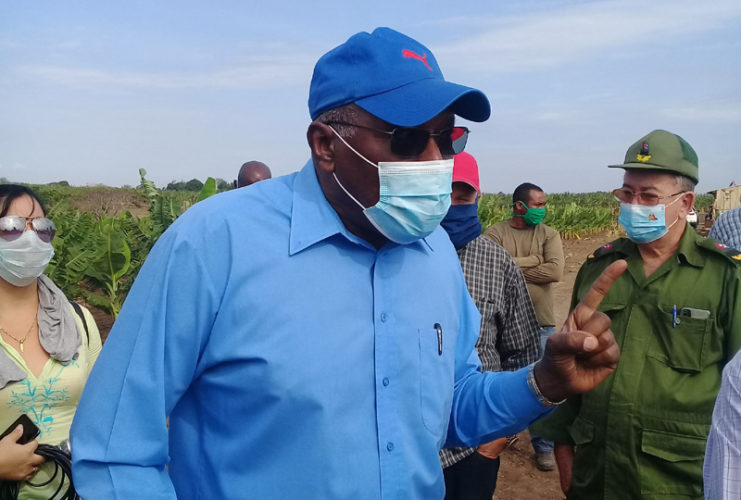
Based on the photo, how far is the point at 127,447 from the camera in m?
1.35

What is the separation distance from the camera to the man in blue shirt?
1.39 metres

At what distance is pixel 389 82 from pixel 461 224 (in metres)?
1.68

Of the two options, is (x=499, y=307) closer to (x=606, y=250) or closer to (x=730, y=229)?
(x=606, y=250)

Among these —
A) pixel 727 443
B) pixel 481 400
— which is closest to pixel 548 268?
pixel 481 400

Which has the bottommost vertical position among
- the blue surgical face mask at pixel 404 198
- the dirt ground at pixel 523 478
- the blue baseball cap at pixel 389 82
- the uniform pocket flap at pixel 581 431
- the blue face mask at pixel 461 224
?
the dirt ground at pixel 523 478

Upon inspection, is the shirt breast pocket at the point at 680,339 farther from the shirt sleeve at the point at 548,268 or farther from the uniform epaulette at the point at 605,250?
the shirt sleeve at the point at 548,268

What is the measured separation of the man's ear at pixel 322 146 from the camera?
5.68 ft

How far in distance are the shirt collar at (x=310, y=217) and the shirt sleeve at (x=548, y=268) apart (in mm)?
4545

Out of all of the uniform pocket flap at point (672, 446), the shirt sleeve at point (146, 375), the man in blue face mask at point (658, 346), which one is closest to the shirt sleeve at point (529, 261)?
the man in blue face mask at point (658, 346)

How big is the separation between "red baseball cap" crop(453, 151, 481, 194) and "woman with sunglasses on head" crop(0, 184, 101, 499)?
2220 mm

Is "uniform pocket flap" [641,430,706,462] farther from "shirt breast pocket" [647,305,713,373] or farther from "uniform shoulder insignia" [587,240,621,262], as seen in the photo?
"uniform shoulder insignia" [587,240,621,262]

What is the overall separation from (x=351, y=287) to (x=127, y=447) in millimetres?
669

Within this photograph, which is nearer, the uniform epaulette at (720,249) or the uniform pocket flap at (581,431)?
the uniform epaulette at (720,249)

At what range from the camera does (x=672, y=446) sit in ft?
9.02
